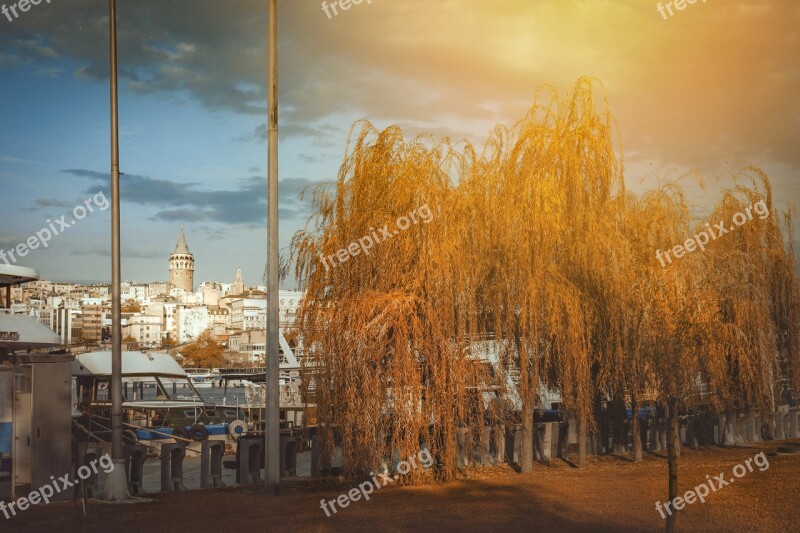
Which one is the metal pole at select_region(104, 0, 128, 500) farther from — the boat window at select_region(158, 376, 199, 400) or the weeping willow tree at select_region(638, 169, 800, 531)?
the boat window at select_region(158, 376, 199, 400)

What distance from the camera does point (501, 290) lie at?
68.2 ft

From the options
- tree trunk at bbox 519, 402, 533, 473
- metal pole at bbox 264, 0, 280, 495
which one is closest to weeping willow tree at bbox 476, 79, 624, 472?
tree trunk at bbox 519, 402, 533, 473

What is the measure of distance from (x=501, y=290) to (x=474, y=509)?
6.80 metres

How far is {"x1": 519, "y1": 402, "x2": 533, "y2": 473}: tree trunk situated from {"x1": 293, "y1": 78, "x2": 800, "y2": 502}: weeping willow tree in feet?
0.11

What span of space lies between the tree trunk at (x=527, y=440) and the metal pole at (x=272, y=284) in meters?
7.13

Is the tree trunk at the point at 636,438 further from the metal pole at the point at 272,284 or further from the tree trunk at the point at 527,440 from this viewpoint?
the metal pole at the point at 272,284

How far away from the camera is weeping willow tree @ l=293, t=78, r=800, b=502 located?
60.1 feet

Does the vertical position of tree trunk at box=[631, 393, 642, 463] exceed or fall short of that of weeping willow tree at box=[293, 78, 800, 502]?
it falls short

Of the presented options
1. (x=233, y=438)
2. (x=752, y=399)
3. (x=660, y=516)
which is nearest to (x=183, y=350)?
(x=233, y=438)

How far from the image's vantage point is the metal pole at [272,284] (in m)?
16.3

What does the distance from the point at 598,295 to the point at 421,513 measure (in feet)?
31.1

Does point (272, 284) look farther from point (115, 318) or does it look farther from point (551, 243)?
point (551, 243)

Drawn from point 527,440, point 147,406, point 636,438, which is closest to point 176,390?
point 147,406

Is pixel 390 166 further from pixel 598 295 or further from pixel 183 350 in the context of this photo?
pixel 183 350
